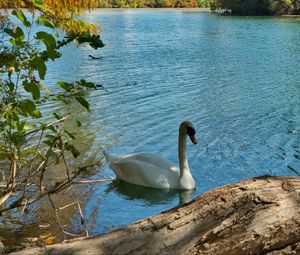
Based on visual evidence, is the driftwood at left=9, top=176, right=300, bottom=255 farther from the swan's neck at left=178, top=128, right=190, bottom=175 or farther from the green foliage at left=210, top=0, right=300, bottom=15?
the green foliage at left=210, top=0, right=300, bottom=15

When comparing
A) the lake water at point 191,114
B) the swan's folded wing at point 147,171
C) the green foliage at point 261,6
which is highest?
the green foliage at point 261,6

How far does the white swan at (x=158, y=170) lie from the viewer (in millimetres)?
7477

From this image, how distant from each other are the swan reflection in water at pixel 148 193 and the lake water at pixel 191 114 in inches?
0.5

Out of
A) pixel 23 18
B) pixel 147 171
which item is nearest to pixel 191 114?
pixel 147 171

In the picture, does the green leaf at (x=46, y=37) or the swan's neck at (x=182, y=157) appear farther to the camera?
the swan's neck at (x=182, y=157)

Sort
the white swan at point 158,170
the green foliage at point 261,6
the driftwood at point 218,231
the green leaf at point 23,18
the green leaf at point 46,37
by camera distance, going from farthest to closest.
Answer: the green foliage at point 261,6 → the white swan at point 158,170 → the green leaf at point 23,18 → the green leaf at point 46,37 → the driftwood at point 218,231

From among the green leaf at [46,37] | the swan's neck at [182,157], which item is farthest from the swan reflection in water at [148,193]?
the green leaf at [46,37]

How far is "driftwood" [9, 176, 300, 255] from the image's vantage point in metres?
2.33

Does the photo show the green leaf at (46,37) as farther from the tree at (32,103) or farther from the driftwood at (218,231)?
the driftwood at (218,231)

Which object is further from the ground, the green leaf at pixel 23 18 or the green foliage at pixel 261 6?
the green leaf at pixel 23 18

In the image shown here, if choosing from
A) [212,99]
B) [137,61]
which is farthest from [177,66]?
[212,99]

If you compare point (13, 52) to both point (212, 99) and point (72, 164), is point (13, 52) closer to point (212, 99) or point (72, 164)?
point (72, 164)

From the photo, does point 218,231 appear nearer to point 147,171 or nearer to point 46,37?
point 46,37

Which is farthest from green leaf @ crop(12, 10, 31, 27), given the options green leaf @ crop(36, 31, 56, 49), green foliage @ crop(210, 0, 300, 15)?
green foliage @ crop(210, 0, 300, 15)
